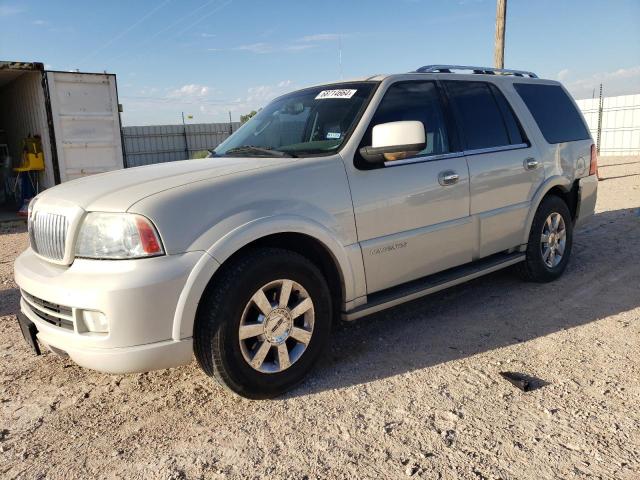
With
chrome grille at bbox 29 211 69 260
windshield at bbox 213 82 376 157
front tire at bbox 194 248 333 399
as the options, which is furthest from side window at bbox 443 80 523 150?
chrome grille at bbox 29 211 69 260

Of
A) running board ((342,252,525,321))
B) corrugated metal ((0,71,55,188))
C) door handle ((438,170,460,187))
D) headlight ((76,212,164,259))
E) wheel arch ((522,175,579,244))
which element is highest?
corrugated metal ((0,71,55,188))

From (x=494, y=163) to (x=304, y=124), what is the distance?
61.5 inches

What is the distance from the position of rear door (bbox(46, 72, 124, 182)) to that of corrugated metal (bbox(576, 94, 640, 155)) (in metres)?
17.3

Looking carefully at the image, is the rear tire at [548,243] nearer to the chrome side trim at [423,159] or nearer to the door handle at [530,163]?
the door handle at [530,163]

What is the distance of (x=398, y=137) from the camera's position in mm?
3281

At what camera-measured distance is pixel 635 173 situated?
14602 millimetres

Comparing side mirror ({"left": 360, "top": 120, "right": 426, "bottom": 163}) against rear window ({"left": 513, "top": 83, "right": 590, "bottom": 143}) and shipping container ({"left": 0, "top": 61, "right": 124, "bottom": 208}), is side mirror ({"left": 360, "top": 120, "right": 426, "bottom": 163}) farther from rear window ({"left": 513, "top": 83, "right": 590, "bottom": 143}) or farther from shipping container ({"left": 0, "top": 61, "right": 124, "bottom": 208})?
shipping container ({"left": 0, "top": 61, "right": 124, "bottom": 208})

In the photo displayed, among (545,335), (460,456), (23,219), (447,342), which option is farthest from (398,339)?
(23,219)

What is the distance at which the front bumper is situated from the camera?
2562 millimetres

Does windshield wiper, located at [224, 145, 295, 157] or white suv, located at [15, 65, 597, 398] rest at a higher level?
windshield wiper, located at [224, 145, 295, 157]

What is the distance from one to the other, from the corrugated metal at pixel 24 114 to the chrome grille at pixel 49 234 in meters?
8.27

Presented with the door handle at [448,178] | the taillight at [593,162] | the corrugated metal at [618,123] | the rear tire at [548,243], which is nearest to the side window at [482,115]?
the door handle at [448,178]

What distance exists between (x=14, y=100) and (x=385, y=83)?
11758 mm

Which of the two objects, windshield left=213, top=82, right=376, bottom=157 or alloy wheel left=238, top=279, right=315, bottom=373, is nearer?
alloy wheel left=238, top=279, right=315, bottom=373
